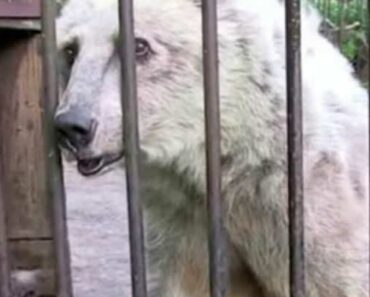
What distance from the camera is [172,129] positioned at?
295 cm

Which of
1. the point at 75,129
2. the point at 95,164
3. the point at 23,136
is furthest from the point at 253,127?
the point at 23,136

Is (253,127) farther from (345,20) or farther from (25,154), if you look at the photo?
(345,20)

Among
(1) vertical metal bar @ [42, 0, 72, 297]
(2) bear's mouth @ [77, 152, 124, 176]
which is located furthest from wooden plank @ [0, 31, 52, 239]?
(1) vertical metal bar @ [42, 0, 72, 297]

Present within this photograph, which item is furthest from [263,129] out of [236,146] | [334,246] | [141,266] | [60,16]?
[141,266]

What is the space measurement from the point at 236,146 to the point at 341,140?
0.87 ft

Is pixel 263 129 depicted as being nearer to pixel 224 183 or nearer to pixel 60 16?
pixel 224 183

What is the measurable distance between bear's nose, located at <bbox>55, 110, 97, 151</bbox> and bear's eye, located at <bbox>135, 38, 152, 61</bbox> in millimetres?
350

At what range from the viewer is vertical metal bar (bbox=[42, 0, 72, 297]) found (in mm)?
2109

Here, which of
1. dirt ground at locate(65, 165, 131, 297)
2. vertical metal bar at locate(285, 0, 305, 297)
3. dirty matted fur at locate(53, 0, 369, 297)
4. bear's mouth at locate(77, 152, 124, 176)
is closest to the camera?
vertical metal bar at locate(285, 0, 305, 297)

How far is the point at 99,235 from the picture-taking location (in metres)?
5.42

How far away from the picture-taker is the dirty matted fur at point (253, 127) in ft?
9.27

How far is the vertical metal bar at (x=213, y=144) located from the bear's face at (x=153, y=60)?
23.1 inches

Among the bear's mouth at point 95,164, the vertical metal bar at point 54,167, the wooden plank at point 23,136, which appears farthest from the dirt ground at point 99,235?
the vertical metal bar at point 54,167

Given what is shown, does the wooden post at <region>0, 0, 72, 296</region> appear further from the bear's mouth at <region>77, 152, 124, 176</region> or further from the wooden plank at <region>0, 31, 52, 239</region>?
the bear's mouth at <region>77, 152, 124, 176</region>
